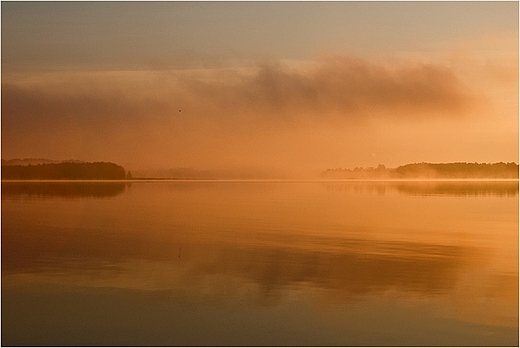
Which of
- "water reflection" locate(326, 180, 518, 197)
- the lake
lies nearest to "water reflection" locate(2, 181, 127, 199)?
"water reflection" locate(326, 180, 518, 197)

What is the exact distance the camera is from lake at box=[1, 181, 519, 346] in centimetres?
1370

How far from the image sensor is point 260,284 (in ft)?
57.3

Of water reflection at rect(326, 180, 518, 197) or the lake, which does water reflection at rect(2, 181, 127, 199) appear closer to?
water reflection at rect(326, 180, 518, 197)

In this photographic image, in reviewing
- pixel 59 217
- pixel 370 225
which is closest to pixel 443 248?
pixel 370 225

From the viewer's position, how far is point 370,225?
30.6 metres

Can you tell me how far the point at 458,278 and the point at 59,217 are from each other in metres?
23.0

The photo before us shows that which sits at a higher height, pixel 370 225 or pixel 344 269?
pixel 370 225

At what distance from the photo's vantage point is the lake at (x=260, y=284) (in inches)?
539

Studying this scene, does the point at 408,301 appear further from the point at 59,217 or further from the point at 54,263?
the point at 59,217

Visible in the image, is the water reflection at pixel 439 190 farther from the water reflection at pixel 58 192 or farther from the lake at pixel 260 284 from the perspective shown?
the lake at pixel 260 284

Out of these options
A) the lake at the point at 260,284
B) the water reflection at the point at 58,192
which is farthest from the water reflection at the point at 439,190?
the lake at the point at 260,284

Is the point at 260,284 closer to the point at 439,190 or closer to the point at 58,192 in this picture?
the point at 58,192

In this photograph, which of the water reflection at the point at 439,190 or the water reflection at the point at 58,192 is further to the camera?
the water reflection at the point at 439,190

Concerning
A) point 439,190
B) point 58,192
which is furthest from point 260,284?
point 439,190
